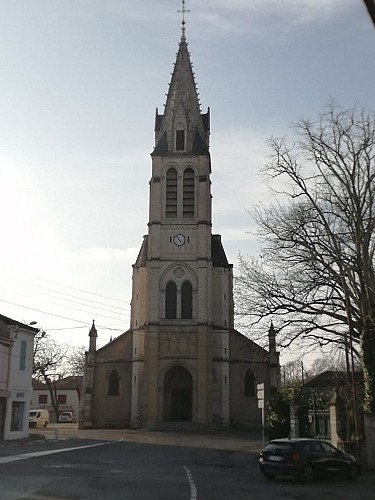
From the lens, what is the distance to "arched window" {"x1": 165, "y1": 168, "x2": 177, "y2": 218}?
53.8 meters

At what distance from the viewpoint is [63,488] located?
45.1ft

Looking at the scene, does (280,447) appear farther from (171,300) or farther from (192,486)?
(171,300)

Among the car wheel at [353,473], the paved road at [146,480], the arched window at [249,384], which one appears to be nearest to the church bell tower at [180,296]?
the arched window at [249,384]

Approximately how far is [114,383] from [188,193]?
1774cm

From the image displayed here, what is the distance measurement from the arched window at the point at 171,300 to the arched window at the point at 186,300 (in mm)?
675

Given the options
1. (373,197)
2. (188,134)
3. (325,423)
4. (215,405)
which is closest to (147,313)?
(215,405)

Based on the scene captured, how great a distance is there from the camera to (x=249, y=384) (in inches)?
2035

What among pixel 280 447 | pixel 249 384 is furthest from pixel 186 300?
pixel 280 447

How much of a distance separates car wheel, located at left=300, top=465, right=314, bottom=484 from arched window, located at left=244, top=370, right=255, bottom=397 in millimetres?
35239

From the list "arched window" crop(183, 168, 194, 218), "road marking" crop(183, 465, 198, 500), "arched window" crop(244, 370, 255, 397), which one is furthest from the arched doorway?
"road marking" crop(183, 465, 198, 500)

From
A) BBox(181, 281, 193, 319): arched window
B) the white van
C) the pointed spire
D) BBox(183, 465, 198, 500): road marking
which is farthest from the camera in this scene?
the pointed spire

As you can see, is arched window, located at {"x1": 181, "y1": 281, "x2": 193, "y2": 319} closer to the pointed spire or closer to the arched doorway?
the arched doorway

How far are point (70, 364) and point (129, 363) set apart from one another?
28.3m

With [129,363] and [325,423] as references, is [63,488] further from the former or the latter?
[129,363]
